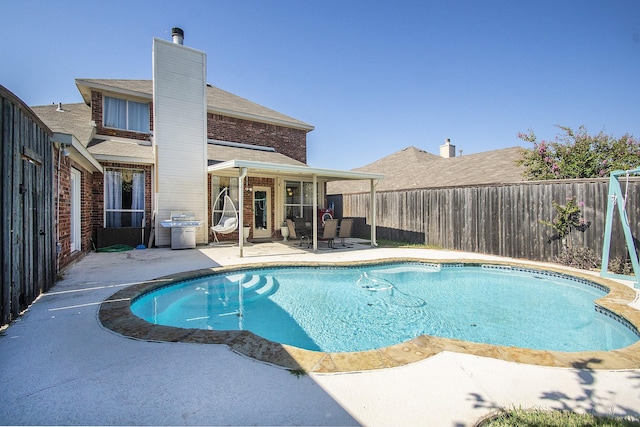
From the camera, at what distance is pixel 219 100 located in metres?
14.1

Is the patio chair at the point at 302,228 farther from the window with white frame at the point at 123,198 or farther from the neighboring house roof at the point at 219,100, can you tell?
the neighboring house roof at the point at 219,100

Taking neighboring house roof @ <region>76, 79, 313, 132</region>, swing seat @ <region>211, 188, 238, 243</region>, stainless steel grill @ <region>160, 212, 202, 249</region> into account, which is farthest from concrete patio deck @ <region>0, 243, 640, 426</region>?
neighboring house roof @ <region>76, 79, 313, 132</region>

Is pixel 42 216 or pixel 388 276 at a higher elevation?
pixel 42 216

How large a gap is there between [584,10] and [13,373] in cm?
1277

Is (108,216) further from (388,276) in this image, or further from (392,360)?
(392,360)

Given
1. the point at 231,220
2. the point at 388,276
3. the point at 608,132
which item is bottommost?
the point at 388,276

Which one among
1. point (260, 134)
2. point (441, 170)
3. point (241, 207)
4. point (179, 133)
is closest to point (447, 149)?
point (441, 170)

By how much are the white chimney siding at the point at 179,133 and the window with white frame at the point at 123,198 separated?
68 cm

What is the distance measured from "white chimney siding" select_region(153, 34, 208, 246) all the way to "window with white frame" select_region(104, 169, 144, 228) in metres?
0.68

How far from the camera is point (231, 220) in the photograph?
34.2 ft

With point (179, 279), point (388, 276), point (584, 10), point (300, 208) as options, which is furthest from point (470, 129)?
point (179, 279)

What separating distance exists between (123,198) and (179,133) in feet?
Result: 9.11

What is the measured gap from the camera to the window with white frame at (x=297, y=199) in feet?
42.5

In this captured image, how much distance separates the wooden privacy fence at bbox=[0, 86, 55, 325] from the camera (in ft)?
10.7
